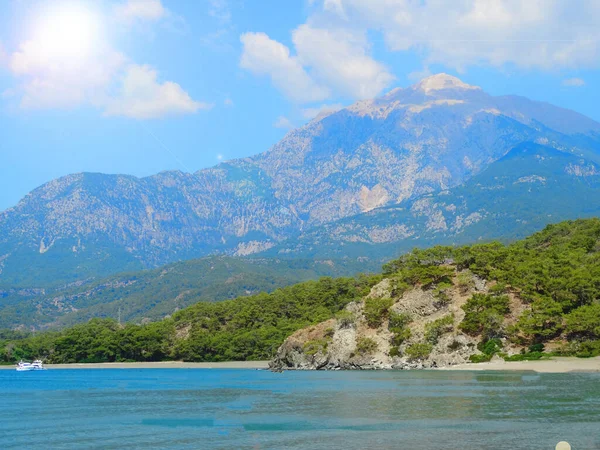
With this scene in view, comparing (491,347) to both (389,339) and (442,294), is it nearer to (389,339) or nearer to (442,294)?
(442,294)

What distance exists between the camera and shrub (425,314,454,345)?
119625 millimetres

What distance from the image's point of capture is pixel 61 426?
179 feet

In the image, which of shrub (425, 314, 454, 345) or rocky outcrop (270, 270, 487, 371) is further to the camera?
shrub (425, 314, 454, 345)

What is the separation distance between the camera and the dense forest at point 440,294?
366ft

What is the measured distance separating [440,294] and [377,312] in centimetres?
1249

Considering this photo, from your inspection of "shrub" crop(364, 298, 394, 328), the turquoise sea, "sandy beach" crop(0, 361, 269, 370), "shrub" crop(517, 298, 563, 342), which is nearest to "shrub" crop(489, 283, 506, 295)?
"shrub" crop(517, 298, 563, 342)

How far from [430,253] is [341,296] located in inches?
1298

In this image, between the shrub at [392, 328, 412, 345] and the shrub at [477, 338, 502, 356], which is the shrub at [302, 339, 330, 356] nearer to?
the shrub at [392, 328, 412, 345]

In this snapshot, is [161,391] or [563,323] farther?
[563,323]

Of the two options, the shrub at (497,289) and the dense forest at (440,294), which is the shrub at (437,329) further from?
the shrub at (497,289)

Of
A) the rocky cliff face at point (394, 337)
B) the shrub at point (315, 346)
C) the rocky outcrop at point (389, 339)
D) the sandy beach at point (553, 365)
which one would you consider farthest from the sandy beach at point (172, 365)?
the sandy beach at point (553, 365)

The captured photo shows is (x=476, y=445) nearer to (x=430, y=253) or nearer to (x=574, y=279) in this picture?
(x=574, y=279)

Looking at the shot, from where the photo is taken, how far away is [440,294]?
129 meters

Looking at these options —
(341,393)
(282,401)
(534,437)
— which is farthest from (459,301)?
(534,437)
